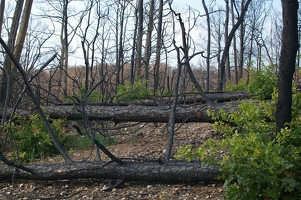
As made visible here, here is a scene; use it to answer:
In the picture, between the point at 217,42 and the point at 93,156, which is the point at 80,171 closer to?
the point at 93,156

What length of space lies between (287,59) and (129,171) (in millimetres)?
1925

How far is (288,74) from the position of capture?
9.11 feet

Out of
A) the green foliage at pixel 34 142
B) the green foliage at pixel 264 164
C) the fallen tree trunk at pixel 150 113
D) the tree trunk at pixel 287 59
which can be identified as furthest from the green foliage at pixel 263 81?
the green foliage at pixel 34 142

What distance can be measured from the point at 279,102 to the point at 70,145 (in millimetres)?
3734

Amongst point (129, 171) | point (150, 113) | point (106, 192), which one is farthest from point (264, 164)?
point (150, 113)

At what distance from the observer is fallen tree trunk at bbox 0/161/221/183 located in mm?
3543

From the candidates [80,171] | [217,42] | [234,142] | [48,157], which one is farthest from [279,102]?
[217,42]

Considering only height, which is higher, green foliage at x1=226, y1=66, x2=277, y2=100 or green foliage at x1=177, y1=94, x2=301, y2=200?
green foliage at x1=226, y1=66, x2=277, y2=100

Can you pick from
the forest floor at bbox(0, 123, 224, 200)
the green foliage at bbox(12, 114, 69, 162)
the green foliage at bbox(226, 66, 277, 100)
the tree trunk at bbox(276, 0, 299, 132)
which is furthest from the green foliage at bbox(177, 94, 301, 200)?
the green foliage at bbox(12, 114, 69, 162)

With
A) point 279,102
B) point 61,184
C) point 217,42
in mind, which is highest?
point 217,42

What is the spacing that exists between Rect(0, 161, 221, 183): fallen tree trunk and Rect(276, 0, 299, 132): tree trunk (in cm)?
96

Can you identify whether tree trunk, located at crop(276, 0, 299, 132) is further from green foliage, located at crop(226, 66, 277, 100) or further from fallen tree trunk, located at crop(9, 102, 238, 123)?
green foliage, located at crop(226, 66, 277, 100)

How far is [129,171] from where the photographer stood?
3723mm

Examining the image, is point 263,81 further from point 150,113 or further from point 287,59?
point 287,59
